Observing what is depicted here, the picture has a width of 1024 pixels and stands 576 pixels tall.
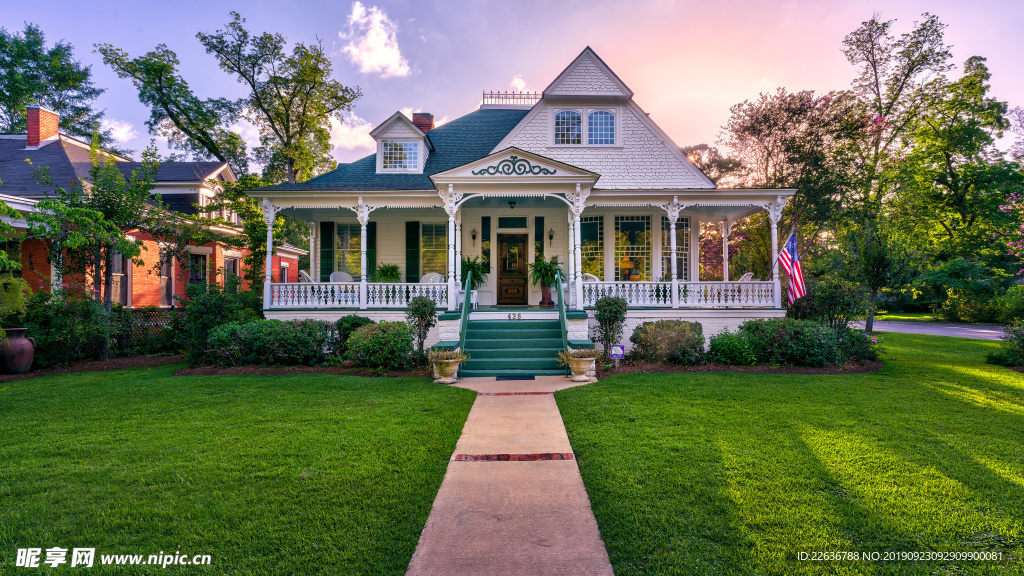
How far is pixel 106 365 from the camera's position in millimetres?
9688

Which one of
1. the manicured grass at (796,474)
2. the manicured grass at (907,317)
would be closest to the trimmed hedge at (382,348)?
the manicured grass at (796,474)

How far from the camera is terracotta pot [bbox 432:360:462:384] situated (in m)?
7.80

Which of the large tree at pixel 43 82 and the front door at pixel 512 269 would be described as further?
the large tree at pixel 43 82

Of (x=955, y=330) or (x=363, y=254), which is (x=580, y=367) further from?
(x=955, y=330)

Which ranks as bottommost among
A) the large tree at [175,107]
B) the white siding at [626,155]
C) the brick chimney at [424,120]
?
the white siding at [626,155]

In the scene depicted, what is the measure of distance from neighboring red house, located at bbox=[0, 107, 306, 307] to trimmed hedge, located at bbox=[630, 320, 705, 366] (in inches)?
476

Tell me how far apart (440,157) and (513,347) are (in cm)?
762

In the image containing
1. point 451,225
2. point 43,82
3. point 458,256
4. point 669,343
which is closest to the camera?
point 669,343

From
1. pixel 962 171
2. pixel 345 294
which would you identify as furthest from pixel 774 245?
pixel 962 171

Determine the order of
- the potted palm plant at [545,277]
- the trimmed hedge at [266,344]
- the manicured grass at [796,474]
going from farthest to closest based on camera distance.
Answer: the potted palm plant at [545,277] < the trimmed hedge at [266,344] < the manicured grass at [796,474]

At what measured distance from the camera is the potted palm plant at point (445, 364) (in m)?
7.81

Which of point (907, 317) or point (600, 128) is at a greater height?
point (600, 128)

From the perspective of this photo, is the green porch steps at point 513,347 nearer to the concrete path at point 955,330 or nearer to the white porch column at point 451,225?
the white porch column at point 451,225

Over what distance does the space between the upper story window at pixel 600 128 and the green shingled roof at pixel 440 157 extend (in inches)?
112
